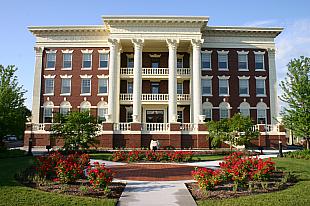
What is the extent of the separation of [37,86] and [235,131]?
26.0m

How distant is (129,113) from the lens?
123ft

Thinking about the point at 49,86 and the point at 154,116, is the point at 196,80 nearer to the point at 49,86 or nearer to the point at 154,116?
the point at 154,116

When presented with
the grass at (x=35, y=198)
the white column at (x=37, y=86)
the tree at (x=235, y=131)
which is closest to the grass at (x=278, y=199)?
the grass at (x=35, y=198)

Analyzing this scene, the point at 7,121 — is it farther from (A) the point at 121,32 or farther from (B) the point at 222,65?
(B) the point at 222,65

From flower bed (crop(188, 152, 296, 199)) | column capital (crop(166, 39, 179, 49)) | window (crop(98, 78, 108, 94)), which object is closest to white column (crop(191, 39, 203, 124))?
column capital (crop(166, 39, 179, 49))

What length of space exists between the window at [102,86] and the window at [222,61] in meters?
15.4

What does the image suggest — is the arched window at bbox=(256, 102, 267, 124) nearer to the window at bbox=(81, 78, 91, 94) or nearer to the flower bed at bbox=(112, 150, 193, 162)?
the flower bed at bbox=(112, 150, 193, 162)

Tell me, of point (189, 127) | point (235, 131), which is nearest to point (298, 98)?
point (235, 131)

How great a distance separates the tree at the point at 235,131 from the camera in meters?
25.4

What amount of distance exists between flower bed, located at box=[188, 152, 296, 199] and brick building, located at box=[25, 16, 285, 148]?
2371 cm

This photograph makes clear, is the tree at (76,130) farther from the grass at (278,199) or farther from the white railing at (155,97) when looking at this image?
the grass at (278,199)

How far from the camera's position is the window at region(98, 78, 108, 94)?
37438mm

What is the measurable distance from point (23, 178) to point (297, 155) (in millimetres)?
18060

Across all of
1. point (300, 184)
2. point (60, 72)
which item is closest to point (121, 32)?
point (60, 72)
